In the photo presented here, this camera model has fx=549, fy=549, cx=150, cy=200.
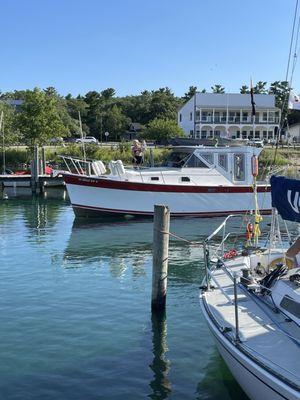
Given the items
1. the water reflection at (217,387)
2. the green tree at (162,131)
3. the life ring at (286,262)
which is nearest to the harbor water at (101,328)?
the water reflection at (217,387)

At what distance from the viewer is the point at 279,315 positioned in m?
7.43

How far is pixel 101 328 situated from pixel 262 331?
4155 mm

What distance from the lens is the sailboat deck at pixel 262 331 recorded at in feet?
19.8

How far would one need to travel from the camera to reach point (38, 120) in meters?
48.9

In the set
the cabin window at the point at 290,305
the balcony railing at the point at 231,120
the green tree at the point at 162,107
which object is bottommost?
the cabin window at the point at 290,305

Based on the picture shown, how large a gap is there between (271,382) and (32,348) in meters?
4.89

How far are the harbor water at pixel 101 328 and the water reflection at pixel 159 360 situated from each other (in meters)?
0.02

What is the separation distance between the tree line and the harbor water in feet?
105

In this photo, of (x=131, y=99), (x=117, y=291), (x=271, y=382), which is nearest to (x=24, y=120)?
(x=117, y=291)

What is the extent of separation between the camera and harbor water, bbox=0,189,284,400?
798 cm

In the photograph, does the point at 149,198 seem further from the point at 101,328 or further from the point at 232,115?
the point at 232,115

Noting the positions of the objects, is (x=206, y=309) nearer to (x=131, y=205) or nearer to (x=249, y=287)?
(x=249, y=287)

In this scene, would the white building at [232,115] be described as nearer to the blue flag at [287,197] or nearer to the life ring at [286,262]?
the life ring at [286,262]

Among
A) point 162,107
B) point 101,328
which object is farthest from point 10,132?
point 162,107
